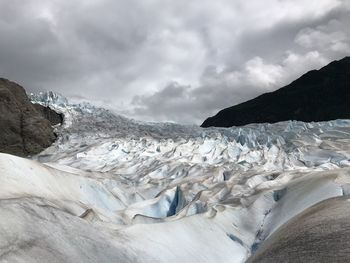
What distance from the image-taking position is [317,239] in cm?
671

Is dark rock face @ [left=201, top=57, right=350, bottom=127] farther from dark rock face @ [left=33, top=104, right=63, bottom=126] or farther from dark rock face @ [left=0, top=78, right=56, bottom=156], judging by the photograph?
dark rock face @ [left=0, top=78, right=56, bottom=156]

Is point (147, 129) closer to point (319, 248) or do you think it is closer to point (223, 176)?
point (223, 176)

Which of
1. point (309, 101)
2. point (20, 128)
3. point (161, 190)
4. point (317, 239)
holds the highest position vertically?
point (309, 101)

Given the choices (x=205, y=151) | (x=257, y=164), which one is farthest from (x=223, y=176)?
(x=205, y=151)

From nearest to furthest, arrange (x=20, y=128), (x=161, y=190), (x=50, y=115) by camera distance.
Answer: (x=161, y=190), (x=20, y=128), (x=50, y=115)

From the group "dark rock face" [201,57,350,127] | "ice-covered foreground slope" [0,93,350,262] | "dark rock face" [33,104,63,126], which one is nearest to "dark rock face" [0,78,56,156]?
"ice-covered foreground slope" [0,93,350,262]

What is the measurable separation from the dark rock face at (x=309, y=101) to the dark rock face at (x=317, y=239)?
73618 mm

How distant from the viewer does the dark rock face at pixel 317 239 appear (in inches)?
246

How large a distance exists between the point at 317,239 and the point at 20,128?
3201 cm

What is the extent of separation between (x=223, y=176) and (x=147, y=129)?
18398mm

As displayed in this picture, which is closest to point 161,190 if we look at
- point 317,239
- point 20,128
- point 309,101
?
point 317,239

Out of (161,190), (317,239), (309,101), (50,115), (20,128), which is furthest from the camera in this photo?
(309,101)

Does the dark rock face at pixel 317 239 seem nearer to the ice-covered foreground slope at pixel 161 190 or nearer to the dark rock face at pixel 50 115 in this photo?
the ice-covered foreground slope at pixel 161 190

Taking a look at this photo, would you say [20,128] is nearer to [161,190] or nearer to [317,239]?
[161,190]
